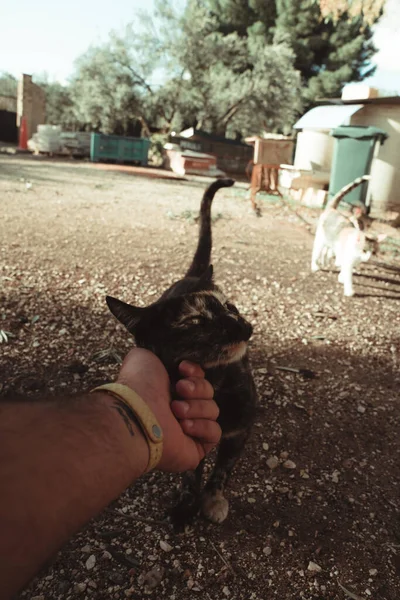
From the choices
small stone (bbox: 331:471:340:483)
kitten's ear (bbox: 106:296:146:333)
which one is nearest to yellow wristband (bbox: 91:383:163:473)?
kitten's ear (bbox: 106:296:146:333)

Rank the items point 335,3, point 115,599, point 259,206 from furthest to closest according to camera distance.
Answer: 1. point 259,206
2. point 335,3
3. point 115,599

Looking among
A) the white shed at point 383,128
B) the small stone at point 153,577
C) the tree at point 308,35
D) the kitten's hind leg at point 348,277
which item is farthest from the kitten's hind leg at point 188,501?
the tree at point 308,35

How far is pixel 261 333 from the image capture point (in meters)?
4.39

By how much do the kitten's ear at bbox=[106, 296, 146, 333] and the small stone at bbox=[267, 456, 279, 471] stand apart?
51.1 inches

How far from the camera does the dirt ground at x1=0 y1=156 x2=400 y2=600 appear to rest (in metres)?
1.93

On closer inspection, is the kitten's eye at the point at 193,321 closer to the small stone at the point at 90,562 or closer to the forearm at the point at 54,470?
the forearm at the point at 54,470

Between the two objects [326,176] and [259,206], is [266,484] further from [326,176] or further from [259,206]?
[326,176]

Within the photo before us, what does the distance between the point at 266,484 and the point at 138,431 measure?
5.15 feet

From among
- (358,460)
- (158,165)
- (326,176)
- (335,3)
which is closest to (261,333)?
(358,460)

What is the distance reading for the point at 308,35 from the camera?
2973cm

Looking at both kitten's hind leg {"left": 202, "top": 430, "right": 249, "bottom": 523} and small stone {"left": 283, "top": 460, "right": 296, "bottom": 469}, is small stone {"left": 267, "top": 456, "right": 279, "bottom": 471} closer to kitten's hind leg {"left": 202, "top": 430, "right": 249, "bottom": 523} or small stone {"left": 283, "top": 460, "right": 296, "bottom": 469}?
small stone {"left": 283, "top": 460, "right": 296, "bottom": 469}

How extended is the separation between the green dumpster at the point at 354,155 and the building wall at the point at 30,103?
20.9 m

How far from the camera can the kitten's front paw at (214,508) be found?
7.20 feet

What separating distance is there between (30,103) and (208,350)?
28.0m
